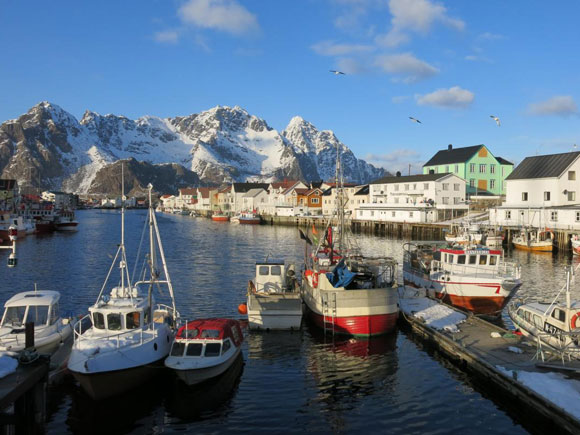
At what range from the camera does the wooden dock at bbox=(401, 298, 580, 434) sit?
16.3 metres

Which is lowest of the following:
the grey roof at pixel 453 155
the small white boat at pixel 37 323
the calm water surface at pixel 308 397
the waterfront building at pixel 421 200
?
the calm water surface at pixel 308 397

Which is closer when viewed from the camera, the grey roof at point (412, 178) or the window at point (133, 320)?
the window at point (133, 320)

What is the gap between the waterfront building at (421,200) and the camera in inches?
3962

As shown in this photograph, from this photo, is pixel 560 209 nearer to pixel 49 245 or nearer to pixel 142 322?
pixel 142 322

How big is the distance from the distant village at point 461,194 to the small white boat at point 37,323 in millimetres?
33349

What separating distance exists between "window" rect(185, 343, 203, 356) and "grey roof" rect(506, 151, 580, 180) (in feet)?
246

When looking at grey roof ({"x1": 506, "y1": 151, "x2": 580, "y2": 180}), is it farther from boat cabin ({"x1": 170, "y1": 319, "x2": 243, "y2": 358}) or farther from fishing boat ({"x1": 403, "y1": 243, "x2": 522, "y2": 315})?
boat cabin ({"x1": 170, "y1": 319, "x2": 243, "y2": 358})

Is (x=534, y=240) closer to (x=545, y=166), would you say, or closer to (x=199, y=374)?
(x=545, y=166)

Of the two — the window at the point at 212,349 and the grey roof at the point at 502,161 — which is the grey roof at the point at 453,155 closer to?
the grey roof at the point at 502,161

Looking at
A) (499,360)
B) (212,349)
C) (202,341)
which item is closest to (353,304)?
(499,360)

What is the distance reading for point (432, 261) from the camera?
36.0 m

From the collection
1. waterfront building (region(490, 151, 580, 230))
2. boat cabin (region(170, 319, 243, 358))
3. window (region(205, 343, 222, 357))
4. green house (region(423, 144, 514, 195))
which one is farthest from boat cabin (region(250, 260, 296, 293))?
green house (region(423, 144, 514, 195))

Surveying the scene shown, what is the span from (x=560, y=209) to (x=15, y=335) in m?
75.1


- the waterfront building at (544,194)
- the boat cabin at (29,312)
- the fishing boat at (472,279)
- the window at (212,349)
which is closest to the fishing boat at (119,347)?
the window at (212,349)
